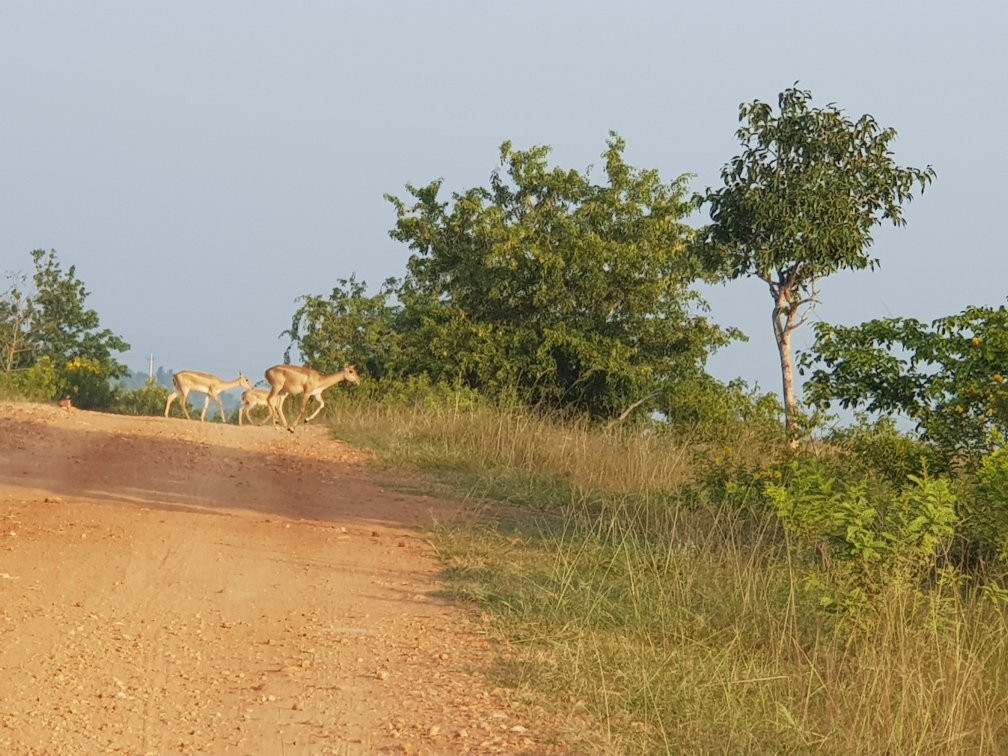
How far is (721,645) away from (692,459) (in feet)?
18.6

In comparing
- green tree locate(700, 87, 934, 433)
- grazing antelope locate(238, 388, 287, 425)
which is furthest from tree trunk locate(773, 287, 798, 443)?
grazing antelope locate(238, 388, 287, 425)

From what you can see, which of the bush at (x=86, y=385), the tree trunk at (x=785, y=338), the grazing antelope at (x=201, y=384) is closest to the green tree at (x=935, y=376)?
the tree trunk at (x=785, y=338)

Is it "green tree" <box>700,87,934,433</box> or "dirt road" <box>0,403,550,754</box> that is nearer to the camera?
"dirt road" <box>0,403,550,754</box>

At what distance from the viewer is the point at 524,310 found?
931 inches

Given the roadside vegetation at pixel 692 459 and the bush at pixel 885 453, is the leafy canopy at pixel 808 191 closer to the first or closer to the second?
the roadside vegetation at pixel 692 459

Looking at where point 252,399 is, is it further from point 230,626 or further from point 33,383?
point 230,626

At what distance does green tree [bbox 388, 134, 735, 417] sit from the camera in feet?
74.5

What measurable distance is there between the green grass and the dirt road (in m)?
0.37

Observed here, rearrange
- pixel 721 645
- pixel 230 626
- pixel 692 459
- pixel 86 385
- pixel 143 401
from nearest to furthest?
pixel 721 645 → pixel 230 626 → pixel 692 459 → pixel 86 385 → pixel 143 401

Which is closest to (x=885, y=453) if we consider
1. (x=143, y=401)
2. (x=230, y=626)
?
(x=230, y=626)

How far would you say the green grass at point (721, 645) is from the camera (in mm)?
5676

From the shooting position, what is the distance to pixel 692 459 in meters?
12.6

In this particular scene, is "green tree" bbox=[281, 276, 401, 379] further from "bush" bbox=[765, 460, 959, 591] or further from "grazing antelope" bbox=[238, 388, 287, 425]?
"bush" bbox=[765, 460, 959, 591]

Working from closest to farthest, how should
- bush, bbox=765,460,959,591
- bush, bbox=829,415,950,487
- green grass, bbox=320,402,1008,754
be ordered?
1. green grass, bbox=320,402,1008,754
2. bush, bbox=765,460,959,591
3. bush, bbox=829,415,950,487
